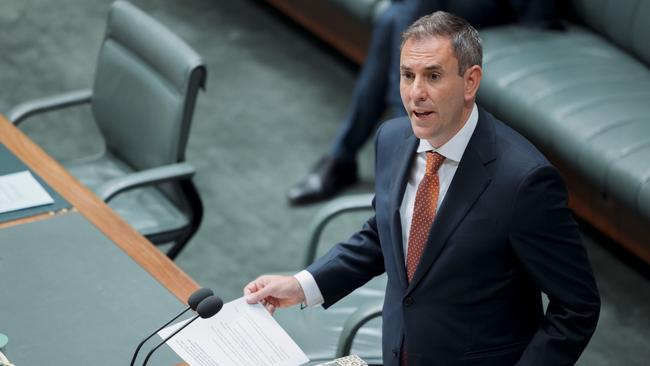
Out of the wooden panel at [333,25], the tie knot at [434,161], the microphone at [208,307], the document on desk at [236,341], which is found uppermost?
the tie knot at [434,161]

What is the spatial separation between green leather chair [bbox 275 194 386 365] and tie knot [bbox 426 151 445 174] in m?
0.69

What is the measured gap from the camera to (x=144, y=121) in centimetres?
416

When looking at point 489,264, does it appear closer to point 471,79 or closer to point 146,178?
point 471,79

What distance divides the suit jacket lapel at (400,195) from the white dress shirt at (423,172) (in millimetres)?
19

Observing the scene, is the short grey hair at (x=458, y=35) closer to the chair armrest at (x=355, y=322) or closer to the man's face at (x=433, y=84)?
the man's face at (x=433, y=84)

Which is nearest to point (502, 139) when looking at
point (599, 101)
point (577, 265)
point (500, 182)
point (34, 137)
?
point (500, 182)

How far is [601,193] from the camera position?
4.79 meters

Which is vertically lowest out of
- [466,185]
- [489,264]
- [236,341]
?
[236,341]

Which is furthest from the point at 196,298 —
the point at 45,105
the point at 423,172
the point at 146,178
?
the point at 45,105

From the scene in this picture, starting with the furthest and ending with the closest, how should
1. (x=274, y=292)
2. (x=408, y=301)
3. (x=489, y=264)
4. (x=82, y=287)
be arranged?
(x=82, y=287) → (x=274, y=292) → (x=408, y=301) → (x=489, y=264)

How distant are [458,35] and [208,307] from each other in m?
0.79

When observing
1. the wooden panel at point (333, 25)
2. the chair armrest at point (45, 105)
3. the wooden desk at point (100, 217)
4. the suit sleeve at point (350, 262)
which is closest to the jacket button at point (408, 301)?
the suit sleeve at point (350, 262)

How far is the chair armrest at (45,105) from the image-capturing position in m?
4.30

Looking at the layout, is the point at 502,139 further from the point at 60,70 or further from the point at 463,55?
the point at 60,70
